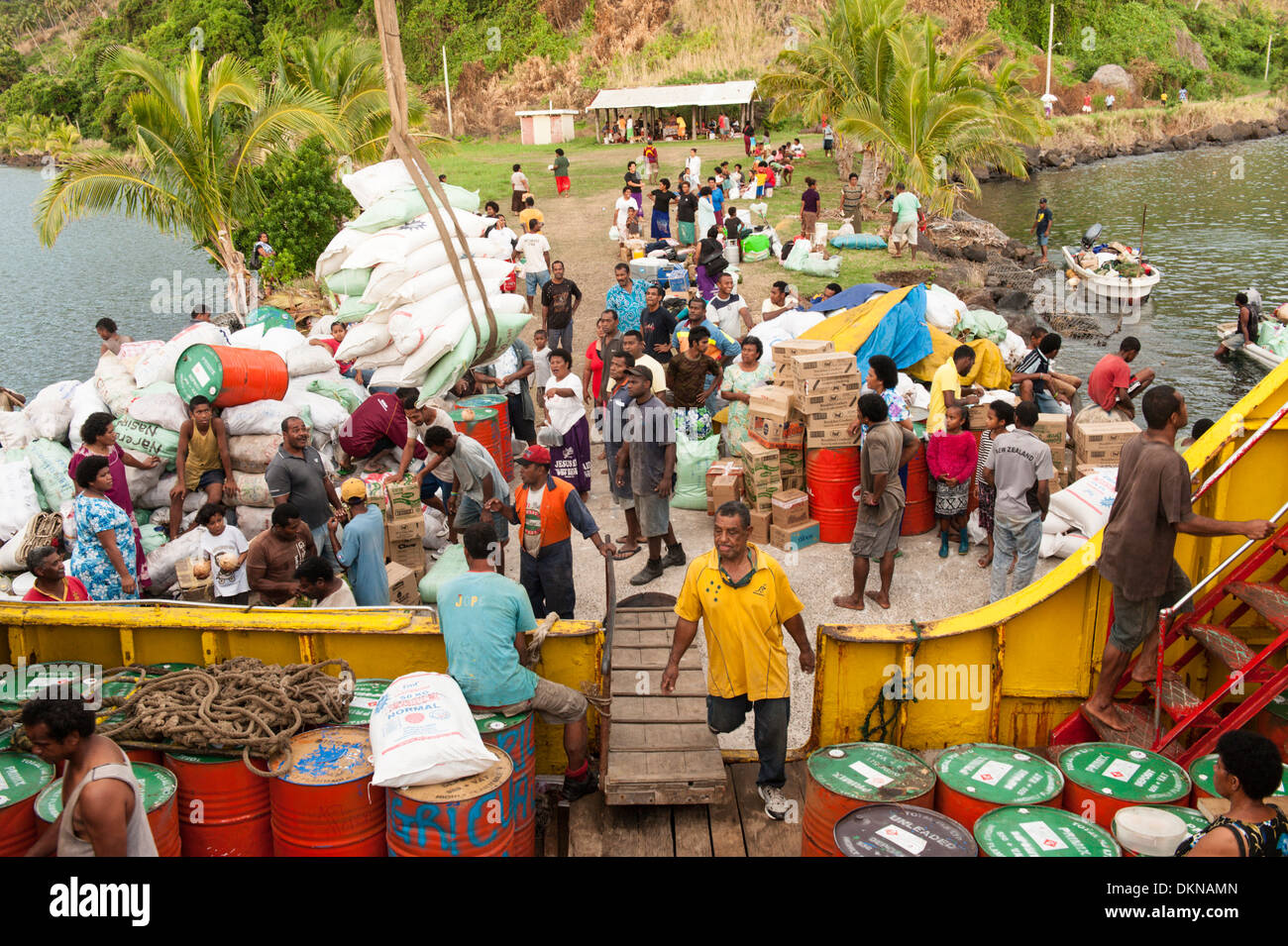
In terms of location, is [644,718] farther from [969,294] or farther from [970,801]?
[969,294]

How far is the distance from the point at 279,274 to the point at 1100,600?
16142 millimetres

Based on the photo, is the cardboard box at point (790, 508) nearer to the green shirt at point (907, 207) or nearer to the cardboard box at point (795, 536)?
the cardboard box at point (795, 536)

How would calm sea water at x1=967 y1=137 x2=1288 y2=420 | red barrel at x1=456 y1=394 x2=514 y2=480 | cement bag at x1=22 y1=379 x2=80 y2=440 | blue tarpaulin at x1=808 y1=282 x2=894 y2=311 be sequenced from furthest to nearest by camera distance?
calm sea water at x1=967 y1=137 x2=1288 y2=420
blue tarpaulin at x1=808 y1=282 x2=894 y2=311
red barrel at x1=456 y1=394 x2=514 y2=480
cement bag at x1=22 y1=379 x2=80 y2=440

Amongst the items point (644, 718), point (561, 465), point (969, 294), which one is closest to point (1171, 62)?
point (969, 294)

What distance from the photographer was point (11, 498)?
912 centimetres

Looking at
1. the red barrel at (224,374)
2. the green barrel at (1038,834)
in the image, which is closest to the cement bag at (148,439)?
the red barrel at (224,374)

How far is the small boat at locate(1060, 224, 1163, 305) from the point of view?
23.2 m

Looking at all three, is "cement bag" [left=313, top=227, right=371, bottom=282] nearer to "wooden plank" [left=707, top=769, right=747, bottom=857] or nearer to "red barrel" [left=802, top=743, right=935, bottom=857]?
"wooden plank" [left=707, top=769, right=747, bottom=857]

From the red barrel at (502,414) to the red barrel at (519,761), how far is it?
5497 millimetres

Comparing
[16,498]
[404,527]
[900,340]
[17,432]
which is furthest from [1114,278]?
[16,498]

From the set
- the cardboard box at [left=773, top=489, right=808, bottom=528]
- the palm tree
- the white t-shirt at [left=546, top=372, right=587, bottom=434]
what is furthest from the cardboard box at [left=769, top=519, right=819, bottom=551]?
the palm tree

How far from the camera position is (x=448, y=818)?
4.49 metres

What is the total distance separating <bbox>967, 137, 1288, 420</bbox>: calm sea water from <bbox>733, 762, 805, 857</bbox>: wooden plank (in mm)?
14627

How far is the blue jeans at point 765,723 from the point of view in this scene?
523cm
